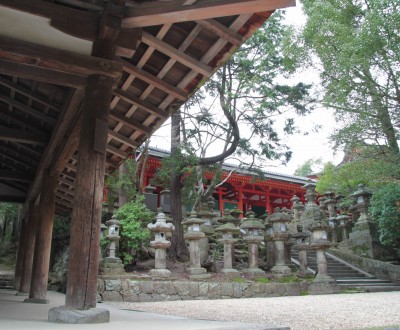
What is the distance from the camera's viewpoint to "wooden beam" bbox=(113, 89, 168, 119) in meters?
5.51

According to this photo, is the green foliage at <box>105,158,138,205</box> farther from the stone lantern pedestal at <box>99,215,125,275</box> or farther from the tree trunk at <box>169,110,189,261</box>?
the stone lantern pedestal at <box>99,215,125,275</box>

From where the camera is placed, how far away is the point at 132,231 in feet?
36.8

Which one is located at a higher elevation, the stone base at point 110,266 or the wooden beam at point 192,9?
the wooden beam at point 192,9

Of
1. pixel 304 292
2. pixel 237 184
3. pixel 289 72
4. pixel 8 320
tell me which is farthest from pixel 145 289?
pixel 237 184

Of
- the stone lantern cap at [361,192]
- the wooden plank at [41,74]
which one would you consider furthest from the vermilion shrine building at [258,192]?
the wooden plank at [41,74]

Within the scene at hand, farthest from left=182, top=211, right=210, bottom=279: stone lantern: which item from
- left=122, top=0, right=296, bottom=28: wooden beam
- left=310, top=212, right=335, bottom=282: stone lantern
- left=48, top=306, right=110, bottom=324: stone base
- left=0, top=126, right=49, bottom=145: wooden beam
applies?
left=122, top=0, right=296, bottom=28: wooden beam

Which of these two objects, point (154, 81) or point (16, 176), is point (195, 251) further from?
point (154, 81)

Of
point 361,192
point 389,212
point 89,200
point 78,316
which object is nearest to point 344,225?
point 361,192

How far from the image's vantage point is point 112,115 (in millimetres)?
6109

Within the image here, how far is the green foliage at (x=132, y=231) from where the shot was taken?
11172mm

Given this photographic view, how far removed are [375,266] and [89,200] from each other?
503 inches

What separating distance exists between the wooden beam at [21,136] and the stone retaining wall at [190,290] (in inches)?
151

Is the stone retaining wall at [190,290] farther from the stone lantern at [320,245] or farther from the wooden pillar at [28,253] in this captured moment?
the wooden pillar at [28,253]

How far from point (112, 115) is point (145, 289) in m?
5.13
